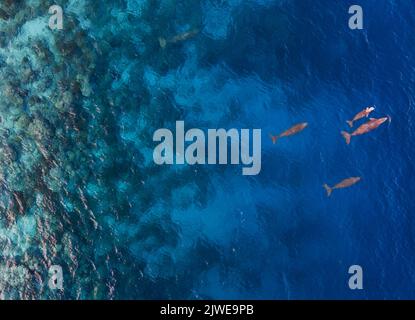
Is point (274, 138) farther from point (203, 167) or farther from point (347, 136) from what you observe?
point (203, 167)

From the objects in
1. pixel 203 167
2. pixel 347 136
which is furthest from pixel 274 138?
pixel 203 167

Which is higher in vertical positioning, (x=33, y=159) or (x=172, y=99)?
(x=172, y=99)

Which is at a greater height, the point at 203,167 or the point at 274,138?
the point at 274,138

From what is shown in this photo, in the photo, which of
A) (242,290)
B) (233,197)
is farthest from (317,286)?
(233,197)

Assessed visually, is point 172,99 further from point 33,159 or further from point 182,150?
point 33,159

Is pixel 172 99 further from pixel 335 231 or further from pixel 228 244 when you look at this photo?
pixel 335 231

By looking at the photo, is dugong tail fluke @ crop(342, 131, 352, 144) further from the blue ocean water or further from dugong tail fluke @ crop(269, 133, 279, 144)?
dugong tail fluke @ crop(269, 133, 279, 144)
